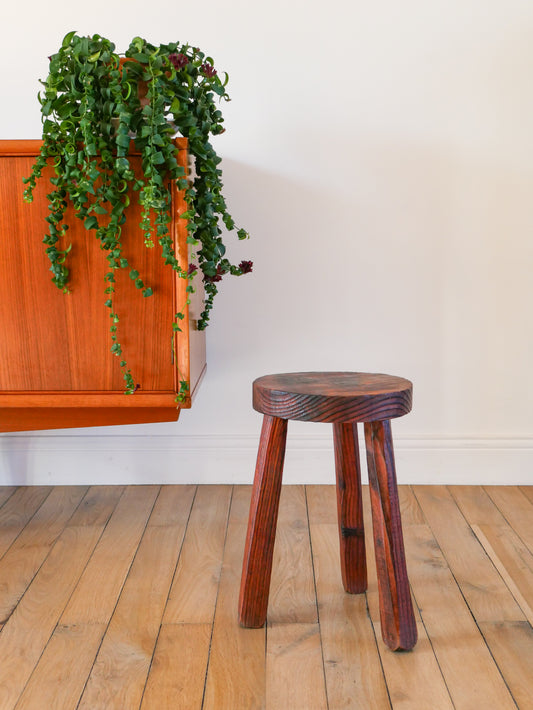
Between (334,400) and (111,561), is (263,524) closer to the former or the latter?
(334,400)

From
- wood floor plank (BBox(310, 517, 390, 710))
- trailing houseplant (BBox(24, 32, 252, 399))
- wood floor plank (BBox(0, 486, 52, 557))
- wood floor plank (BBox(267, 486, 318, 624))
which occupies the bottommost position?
wood floor plank (BBox(0, 486, 52, 557))

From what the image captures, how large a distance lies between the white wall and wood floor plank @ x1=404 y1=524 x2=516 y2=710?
598 millimetres

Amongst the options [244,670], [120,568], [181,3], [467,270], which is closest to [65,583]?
[120,568]

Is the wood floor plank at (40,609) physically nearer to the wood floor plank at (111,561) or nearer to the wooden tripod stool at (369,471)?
the wood floor plank at (111,561)

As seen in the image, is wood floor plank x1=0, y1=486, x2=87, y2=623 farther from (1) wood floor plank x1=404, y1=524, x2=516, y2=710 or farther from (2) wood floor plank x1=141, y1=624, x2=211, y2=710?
(1) wood floor plank x1=404, y1=524, x2=516, y2=710

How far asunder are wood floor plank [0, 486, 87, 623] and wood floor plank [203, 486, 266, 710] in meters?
0.44

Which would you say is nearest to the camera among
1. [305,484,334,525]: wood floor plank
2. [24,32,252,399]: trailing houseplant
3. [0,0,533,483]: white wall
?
[24,32,252,399]: trailing houseplant

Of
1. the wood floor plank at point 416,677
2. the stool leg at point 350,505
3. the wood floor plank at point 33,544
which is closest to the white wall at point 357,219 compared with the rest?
the wood floor plank at point 33,544

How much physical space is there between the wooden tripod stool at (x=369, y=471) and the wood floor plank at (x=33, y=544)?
53 cm

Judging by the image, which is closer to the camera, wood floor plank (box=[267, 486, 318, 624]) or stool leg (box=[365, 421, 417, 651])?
stool leg (box=[365, 421, 417, 651])

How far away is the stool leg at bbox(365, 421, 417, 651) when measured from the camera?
1242mm

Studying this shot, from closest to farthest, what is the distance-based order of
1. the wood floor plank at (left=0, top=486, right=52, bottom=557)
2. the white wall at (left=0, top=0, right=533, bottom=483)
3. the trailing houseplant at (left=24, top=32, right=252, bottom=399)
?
the trailing houseplant at (left=24, top=32, right=252, bottom=399), the wood floor plank at (left=0, top=486, right=52, bottom=557), the white wall at (left=0, top=0, right=533, bottom=483)

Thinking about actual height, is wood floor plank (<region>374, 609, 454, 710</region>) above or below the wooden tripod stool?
below

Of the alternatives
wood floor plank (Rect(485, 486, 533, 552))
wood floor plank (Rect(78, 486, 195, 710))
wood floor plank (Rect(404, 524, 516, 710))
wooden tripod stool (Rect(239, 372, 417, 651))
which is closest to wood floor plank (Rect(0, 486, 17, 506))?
wood floor plank (Rect(78, 486, 195, 710))
